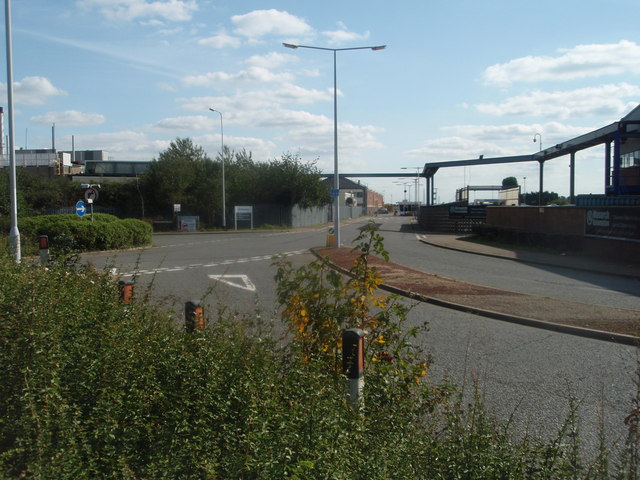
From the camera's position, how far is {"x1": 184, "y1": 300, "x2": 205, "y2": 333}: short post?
5305 mm

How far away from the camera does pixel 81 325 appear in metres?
4.67

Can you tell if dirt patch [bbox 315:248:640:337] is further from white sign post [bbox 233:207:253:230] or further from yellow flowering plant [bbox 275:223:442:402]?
white sign post [bbox 233:207:253:230]

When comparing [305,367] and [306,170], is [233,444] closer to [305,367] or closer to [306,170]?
[305,367]

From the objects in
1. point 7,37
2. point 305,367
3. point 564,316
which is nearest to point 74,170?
point 7,37

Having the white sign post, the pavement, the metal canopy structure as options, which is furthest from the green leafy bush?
the white sign post

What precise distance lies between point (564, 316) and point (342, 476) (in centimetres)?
822

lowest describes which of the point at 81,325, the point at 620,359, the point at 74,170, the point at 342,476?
the point at 620,359

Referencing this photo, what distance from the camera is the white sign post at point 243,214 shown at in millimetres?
53000

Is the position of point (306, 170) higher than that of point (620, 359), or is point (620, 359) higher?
point (306, 170)

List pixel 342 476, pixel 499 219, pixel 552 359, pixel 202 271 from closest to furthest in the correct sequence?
pixel 342 476
pixel 552 359
pixel 202 271
pixel 499 219

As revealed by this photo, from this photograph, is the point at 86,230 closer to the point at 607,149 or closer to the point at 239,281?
the point at 239,281

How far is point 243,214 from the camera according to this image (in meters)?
53.6

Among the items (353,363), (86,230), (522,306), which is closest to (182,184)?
(86,230)

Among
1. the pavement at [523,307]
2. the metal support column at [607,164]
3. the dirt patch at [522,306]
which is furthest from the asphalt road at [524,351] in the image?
the metal support column at [607,164]
